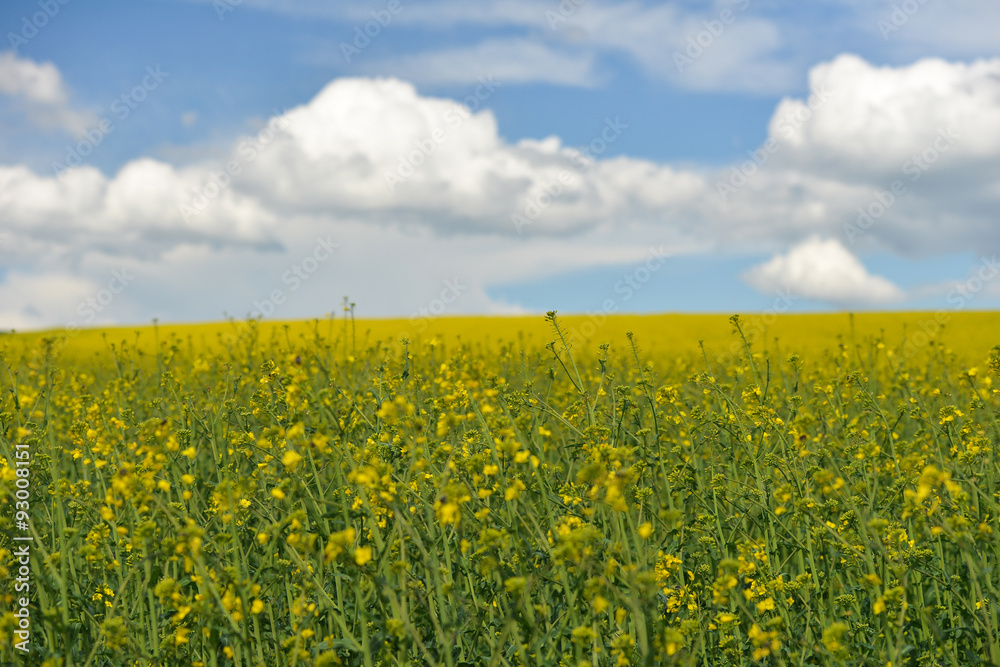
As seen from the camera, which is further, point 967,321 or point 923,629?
point 967,321

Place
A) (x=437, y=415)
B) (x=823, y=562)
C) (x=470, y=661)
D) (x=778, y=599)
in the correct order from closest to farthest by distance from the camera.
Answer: (x=470, y=661) < (x=778, y=599) < (x=823, y=562) < (x=437, y=415)

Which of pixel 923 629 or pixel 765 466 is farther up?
pixel 765 466

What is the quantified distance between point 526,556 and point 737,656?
1.24 meters

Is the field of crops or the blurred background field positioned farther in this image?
the blurred background field

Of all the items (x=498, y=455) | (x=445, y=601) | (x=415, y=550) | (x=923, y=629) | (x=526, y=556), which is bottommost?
(x=923, y=629)

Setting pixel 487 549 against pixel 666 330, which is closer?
pixel 487 549

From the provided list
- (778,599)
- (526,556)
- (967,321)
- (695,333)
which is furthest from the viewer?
(967,321)

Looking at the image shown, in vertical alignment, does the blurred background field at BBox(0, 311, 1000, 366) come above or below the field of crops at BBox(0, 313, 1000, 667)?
above

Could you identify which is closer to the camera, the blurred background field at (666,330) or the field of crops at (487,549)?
the field of crops at (487,549)

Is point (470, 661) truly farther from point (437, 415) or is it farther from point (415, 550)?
point (437, 415)

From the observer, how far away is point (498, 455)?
315cm

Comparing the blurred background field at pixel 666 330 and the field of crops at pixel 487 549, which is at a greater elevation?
the blurred background field at pixel 666 330

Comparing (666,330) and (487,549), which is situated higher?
(666,330)

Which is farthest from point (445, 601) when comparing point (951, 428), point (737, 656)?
point (951, 428)
